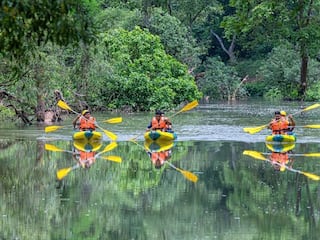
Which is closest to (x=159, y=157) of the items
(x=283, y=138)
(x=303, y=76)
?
(x=283, y=138)

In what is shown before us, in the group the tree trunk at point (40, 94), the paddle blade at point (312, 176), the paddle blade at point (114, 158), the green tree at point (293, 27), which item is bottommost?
the paddle blade at point (312, 176)

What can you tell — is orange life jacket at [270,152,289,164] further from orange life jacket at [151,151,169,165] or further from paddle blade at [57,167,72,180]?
paddle blade at [57,167,72,180]

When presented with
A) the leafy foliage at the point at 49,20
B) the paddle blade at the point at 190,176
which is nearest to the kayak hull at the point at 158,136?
the paddle blade at the point at 190,176

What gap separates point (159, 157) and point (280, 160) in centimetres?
310

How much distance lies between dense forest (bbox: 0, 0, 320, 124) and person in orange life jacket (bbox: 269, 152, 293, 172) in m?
3.76

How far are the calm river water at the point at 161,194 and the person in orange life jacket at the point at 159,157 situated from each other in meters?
0.19

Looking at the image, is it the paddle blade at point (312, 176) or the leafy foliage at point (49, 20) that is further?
the paddle blade at point (312, 176)

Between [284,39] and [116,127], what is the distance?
23.9m

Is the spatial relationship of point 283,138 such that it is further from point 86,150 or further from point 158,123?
point 86,150

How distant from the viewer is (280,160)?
764 inches

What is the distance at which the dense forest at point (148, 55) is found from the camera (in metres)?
9.27

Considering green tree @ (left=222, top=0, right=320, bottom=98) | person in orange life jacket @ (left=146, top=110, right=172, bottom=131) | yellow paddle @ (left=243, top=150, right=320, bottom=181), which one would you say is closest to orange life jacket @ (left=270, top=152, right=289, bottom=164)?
yellow paddle @ (left=243, top=150, right=320, bottom=181)

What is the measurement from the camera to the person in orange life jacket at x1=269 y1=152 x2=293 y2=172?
1794cm

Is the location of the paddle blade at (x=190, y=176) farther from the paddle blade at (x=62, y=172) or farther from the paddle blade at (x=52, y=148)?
the paddle blade at (x=52, y=148)
